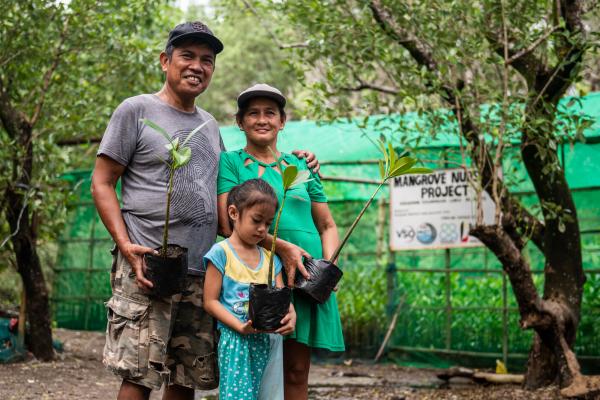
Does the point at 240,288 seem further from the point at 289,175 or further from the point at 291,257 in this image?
the point at 289,175

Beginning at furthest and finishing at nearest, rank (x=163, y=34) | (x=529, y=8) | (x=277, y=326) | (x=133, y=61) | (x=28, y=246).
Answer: (x=163, y=34) → (x=133, y=61) → (x=28, y=246) → (x=529, y=8) → (x=277, y=326)

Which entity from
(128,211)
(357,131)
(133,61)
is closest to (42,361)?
(133,61)

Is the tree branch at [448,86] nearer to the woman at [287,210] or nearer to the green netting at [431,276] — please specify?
the green netting at [431,276]

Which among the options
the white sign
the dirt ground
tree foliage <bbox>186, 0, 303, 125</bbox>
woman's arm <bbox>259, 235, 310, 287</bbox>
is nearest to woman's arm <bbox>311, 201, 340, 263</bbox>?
woman's arm <bbox>259, 235, 310, 287</bbox>

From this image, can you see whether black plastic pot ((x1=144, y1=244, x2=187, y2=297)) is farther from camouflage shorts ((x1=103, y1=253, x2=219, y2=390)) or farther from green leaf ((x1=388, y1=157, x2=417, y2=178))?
green leaf ((x1=388, y1=157, x2=417, y2=178))

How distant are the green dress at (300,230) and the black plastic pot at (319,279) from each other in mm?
119

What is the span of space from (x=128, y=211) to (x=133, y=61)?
461 centimetres

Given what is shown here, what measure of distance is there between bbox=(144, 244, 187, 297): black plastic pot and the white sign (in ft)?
15.4

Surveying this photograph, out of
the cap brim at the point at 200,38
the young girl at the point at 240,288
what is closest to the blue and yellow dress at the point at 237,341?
the young girl at the point at 240,288

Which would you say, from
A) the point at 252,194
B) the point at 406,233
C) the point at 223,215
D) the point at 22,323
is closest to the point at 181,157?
the point at 252,194

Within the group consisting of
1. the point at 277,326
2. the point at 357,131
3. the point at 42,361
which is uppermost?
the point at 357,131

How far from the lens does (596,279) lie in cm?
694

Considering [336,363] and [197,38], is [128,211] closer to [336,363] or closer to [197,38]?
[197,38]

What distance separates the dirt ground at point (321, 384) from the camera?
232 inches
